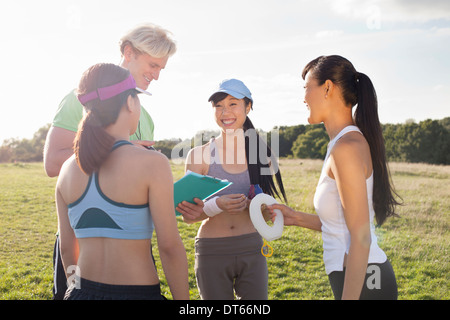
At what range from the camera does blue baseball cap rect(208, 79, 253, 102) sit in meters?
→ 3.76

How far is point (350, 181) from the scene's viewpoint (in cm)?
232

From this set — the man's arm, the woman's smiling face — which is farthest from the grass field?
the man's arm

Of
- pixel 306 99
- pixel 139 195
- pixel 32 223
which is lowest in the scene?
pixel 32 223

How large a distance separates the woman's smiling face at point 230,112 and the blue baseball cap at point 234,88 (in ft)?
0.27

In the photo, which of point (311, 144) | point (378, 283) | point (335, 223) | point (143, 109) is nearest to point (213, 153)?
point (143, 109)

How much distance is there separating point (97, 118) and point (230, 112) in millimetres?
1789

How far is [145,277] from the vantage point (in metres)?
2.24

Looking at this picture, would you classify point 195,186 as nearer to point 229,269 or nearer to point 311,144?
point 229,269

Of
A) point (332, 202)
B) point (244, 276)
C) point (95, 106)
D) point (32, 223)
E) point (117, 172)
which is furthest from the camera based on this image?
point (32, 223)

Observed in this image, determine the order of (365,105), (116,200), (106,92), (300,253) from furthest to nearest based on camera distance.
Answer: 1. (300,253)
2. (365,105)
3. (106,92)
4. (116,200)

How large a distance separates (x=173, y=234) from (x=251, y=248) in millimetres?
1473

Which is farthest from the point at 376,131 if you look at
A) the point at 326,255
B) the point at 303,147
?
the point at 303,147

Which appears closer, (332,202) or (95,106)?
(95,106)
